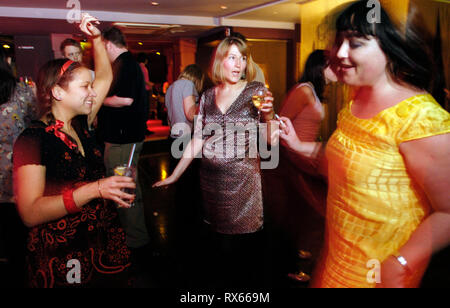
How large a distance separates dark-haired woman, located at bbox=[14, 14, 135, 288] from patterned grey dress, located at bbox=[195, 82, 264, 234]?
76 cm

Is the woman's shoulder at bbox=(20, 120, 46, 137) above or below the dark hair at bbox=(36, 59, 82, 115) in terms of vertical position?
below

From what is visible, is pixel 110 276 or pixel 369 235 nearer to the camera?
pixel 369 235

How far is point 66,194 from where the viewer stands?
46.9 inches

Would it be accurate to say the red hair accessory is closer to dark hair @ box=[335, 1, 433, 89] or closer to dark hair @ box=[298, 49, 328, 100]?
dark hair @ box=[335, 1, 433, 89]

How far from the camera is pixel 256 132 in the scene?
6.77ft

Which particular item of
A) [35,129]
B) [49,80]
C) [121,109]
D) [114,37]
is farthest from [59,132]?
[114,37]

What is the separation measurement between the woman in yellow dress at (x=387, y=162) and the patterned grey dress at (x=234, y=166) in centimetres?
92

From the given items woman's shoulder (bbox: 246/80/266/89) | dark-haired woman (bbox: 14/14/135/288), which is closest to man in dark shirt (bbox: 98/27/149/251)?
woman's shoulder (bbox: 246/80/266/89)

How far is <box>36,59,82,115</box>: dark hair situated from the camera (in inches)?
51.7

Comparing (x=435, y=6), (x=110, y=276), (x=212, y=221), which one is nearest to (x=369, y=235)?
(x=110, y=276)

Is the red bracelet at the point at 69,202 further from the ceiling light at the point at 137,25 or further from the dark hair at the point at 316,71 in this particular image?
the ceiling light at the point at 137,25

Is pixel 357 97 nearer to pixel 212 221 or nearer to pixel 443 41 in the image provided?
pixel 212 221

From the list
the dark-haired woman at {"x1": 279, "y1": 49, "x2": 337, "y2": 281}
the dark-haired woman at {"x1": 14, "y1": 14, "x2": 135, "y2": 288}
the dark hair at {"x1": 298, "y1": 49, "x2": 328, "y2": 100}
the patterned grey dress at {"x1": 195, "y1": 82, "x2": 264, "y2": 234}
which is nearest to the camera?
the dark-haired woman at {"x1": 14, "y1": 14, "x2": 135, "y2": 288}
